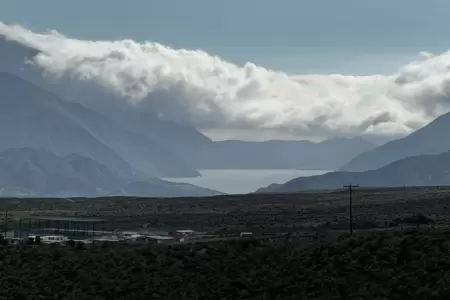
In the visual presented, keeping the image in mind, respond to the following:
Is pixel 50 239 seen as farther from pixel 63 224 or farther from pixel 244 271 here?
pixel 63 224

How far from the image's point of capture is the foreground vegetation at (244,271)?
1740 inches

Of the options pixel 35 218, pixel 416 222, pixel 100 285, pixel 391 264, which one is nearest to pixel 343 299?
pixel 391 264

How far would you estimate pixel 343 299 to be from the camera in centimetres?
4216

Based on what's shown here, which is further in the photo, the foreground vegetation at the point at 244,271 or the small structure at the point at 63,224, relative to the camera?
the small structure at the point at 63,224

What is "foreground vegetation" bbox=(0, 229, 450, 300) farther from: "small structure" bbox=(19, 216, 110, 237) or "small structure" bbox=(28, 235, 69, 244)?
"small structure" bbox=(19, 216, 110, 237)

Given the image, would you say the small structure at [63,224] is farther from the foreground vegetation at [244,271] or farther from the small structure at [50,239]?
the foreground vegetation at [244,271]

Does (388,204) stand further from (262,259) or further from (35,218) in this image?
(262,259)

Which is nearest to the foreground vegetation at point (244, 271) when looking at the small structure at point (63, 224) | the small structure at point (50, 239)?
the small structure at point (50, 239)

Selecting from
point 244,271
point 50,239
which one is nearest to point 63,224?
point 50,239

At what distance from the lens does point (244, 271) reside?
166 feet

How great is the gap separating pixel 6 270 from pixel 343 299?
24791 millimetres

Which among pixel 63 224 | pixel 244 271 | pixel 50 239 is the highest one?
pixel 63 224

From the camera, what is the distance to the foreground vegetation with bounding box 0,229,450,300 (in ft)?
145

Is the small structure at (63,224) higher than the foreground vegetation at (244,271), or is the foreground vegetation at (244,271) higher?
the small structure at (63,224)
